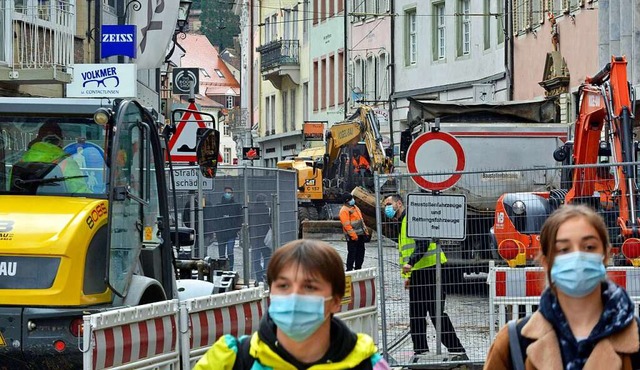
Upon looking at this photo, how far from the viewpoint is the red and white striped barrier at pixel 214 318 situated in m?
9.67

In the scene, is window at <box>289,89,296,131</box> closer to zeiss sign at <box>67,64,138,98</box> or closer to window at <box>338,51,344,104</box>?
window at <box>338,51,344,104</box>

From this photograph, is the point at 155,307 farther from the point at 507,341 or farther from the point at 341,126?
the point at 341,126

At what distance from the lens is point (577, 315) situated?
177 inches

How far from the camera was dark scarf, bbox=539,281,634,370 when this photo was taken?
4.43 m

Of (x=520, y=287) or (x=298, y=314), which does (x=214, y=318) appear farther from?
(x=298, y=314)

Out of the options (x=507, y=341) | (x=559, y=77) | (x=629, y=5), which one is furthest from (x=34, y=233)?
(x=559, y=77)

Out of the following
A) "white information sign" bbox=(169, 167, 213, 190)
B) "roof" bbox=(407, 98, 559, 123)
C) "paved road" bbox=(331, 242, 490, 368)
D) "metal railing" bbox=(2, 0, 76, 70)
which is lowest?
"paved road" bbox=(331, 242, 490, 368)

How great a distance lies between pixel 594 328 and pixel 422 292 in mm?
9705

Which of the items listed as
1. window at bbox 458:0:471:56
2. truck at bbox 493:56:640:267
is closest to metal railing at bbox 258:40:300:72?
window at bbox 458:0:471:56

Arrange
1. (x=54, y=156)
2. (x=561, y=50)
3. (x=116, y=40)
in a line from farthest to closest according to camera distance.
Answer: (x=561, y=50), (x=116, y=40), (x=54, y=156)

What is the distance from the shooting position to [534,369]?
4.51 metres

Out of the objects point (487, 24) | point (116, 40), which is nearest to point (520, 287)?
point (116, 40)

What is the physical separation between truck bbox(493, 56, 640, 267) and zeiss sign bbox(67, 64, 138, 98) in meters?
4.17

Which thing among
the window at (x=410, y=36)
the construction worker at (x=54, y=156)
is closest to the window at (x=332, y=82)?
the window at (x=410, y=36)
